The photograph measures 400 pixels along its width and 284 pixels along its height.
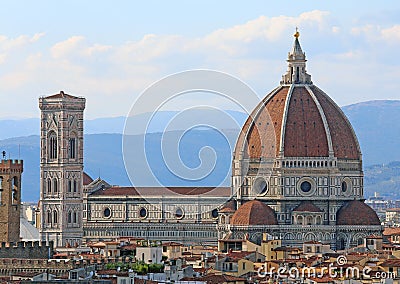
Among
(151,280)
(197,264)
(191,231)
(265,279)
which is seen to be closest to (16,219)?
(197,264)

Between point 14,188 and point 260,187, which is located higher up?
point 260,187

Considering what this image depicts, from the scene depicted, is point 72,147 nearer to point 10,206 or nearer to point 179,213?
point 179,213

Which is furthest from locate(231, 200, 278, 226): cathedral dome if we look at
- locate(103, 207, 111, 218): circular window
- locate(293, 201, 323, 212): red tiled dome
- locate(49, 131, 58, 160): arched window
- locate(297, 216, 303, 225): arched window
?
locate(103, 207, 111, 218): circular window

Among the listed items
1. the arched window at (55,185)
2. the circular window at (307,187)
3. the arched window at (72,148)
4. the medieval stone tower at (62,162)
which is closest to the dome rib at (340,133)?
the circular window at (307,187)

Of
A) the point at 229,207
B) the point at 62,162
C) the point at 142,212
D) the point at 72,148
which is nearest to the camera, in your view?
the point at 229,207

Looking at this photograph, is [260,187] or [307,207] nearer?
[307,207]

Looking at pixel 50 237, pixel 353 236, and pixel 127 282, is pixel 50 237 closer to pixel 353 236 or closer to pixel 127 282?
pixel 353 236

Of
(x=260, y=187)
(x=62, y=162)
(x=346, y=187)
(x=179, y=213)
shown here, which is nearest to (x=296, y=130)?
(x=260, y=187)

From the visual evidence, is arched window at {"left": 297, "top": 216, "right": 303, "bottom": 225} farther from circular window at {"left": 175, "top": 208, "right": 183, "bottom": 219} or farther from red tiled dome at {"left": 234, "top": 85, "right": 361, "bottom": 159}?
circular window at {"left": 175, "top": 208, "right": 183, "bottom": 219}
